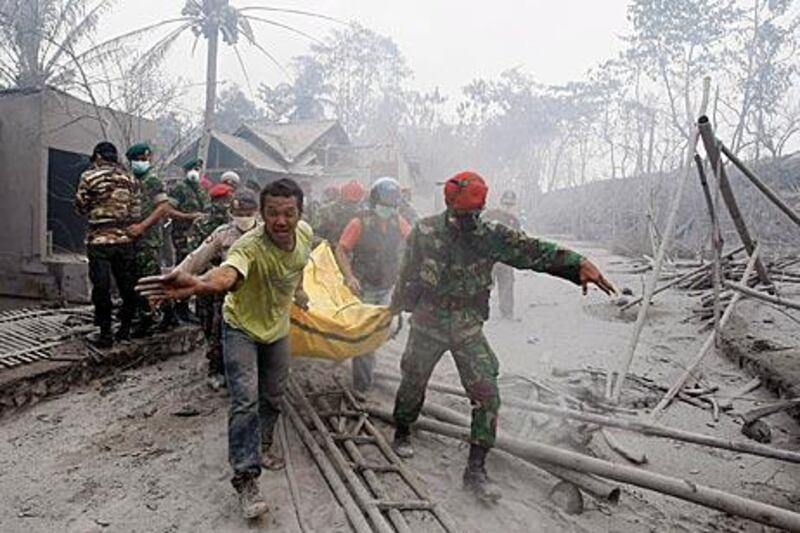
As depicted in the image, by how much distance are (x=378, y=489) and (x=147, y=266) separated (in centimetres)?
324

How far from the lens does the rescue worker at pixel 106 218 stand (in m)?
4.88

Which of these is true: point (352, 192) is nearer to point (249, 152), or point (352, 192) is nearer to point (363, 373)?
point (363, 373)

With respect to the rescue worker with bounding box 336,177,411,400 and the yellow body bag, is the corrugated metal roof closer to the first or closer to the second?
the rescue worker with bounding box 336,177,411,400

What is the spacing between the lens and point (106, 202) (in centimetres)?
489

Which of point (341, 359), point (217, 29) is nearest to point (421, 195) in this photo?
point (217, 29)

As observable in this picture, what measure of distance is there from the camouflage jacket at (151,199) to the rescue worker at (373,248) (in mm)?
1880

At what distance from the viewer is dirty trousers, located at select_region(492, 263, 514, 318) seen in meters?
8.38

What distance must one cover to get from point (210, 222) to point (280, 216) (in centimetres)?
262

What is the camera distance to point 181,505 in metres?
3.19

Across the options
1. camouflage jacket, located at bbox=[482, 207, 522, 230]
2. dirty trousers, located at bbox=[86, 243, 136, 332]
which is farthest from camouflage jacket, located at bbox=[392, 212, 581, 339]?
camouflage jacket, located at bbox=[482, 207, 522, 230]

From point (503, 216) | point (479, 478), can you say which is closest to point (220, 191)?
point (479, 478)

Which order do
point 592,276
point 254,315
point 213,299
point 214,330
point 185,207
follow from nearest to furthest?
point 254,315 < point 592,276 < point 214,330 < point 213,299 < point 185,207

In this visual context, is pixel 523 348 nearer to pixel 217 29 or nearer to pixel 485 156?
pixel 217 29

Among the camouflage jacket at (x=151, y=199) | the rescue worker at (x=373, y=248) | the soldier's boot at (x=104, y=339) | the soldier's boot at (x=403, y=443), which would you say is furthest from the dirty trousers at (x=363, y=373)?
the soldier's boot at (x=104, y=339)
